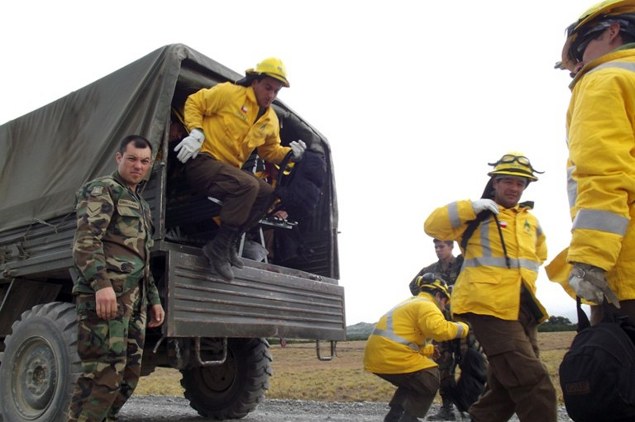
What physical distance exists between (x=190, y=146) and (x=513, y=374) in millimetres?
2707

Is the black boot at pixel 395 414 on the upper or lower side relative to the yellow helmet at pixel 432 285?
lower

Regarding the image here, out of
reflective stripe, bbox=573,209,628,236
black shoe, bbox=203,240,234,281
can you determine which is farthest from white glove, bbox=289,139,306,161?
reflective stripe, bbox=573,209,628,236

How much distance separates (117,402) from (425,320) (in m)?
2.68

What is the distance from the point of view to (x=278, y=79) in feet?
17.4

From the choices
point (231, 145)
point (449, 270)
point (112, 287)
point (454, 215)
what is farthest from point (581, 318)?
point (449, 270)

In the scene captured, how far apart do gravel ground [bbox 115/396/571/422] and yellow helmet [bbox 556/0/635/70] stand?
4.38m

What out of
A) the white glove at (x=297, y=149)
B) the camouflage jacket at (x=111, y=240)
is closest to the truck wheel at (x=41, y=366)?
the camouflage jacket at (x=111, y=240)

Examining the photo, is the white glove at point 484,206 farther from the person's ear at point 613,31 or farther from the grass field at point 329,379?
the grass field at point 329,379

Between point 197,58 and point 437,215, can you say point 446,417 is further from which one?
point 197,58

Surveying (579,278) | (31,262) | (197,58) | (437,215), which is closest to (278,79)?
(197,58)

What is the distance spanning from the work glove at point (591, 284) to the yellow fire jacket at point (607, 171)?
28 mm

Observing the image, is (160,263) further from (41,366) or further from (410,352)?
(410,352)

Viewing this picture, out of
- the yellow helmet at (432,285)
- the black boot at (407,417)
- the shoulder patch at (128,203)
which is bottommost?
the black boot at (407,417)

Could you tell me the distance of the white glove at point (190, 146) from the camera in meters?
4.86
